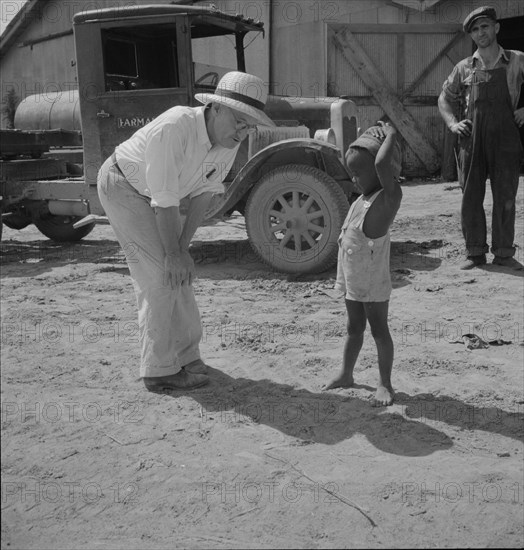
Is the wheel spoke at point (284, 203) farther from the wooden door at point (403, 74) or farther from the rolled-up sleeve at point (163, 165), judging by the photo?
the wooden door at point (403, 74)

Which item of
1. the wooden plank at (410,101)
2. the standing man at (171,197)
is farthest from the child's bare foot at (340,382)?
the wooden plank at (410,101)

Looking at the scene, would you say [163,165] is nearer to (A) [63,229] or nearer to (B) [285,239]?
(B) [285,239]

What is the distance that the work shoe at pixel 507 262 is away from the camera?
20.0ft

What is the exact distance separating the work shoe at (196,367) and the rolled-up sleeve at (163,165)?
40.5 inches

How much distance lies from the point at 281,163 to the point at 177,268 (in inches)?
127

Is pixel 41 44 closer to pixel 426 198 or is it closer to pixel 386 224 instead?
pixel 426 198

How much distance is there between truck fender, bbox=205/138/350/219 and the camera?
6.14m

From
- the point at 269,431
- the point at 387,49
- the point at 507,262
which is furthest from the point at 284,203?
the point at 387,49

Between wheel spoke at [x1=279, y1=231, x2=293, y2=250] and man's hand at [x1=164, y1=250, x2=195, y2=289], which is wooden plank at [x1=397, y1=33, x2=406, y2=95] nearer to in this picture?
wheel spoke at [x1=279, y1=231, x2=293, y2=250]

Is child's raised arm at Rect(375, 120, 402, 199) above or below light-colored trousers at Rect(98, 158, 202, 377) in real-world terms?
above

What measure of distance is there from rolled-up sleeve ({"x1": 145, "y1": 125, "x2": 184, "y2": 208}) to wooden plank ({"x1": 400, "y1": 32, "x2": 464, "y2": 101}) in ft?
33.1

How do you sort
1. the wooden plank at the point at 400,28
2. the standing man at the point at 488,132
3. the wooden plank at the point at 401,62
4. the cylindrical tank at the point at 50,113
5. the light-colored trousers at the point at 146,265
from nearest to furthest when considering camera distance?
the light-colored trousers at the point at 146,265 → the standing man at the point at 488,132 → the cylindrical tank at the point at 50,113 → the wooden plank at the point at 400,28 → the wooden plank at the point at 401,62

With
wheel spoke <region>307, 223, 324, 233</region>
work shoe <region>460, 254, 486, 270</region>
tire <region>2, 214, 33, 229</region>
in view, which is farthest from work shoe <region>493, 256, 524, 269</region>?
tire <region>2, 214, 33, 229</region>

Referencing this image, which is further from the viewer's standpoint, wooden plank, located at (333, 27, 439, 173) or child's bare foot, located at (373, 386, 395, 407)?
wooden plank, located at (333, 27, 439, 173)
